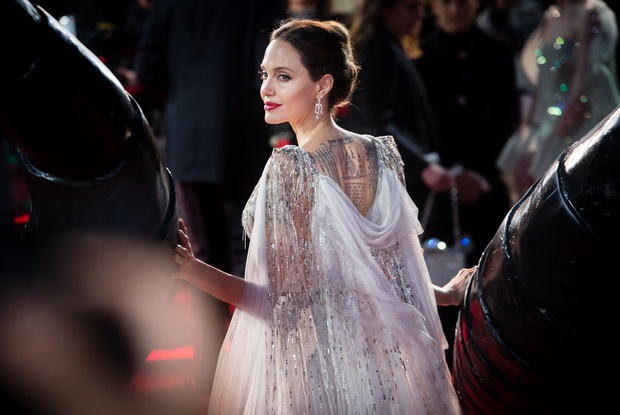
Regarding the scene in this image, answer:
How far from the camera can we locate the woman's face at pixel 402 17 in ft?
12.6

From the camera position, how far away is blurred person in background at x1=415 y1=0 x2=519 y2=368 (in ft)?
14.4

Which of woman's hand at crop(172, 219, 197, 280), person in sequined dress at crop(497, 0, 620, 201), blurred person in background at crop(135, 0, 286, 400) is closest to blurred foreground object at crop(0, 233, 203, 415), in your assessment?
woman's hand at crop(172, 219, 197, 280)

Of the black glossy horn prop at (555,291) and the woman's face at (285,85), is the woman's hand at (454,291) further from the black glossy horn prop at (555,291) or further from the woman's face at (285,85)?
the woman's face at (285,85)

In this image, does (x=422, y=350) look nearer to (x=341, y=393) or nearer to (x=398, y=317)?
(x=398, y=317)

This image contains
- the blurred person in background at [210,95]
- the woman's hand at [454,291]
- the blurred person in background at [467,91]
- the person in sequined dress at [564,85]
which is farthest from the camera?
the blurred person in background at [467,91]

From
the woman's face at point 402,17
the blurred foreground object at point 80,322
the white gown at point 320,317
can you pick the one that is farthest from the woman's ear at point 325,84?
the woman's face at point 402,17

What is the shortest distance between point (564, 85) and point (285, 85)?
2.71 metres

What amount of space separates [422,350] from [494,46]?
110 inches

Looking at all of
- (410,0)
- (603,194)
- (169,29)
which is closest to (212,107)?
(169,29)

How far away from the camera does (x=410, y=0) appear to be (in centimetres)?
388

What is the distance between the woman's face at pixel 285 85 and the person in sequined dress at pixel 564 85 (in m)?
2.33

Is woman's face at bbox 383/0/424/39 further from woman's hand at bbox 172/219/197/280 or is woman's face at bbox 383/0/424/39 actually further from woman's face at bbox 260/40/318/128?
woman's hand at bbox 172/219/197/280

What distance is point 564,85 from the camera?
4.36 m

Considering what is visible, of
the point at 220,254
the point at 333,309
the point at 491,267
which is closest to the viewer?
the point at 491,267
